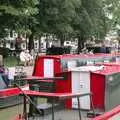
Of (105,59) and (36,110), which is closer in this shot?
(36,110)

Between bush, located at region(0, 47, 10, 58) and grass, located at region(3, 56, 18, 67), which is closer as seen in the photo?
grass, located at region(3, 56, 18, 67)

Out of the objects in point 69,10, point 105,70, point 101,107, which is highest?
point 69,10

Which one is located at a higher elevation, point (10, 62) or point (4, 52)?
point (4, 52)

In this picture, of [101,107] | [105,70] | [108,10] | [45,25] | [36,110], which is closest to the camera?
[36,110]

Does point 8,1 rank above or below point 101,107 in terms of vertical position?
above

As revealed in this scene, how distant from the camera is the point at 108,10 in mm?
60438

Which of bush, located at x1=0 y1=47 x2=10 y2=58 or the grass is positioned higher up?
bush, located at x1=0 y1=47 x2=10 y2=58

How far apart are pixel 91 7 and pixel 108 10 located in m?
11.6

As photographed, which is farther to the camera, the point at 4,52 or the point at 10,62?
the point at 4,52

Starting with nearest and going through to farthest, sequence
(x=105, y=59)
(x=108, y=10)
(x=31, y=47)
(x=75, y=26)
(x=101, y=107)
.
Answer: (x=101, y=107)
(x=105, y=59)
(x=31, y=47)
(x=75, y=26)
(x=108, y=10)

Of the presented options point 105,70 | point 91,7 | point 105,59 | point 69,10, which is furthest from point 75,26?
point 105,70

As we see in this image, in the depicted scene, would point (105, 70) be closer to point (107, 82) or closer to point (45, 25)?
point (107, 82)

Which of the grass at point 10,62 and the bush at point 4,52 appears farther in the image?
the bush at point 4,52

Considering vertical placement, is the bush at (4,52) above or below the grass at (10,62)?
above
